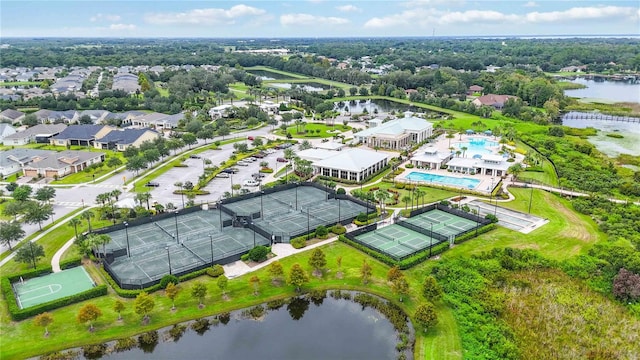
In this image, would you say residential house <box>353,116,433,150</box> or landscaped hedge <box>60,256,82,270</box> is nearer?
landscaped hedge <box>60,256,82,270</box>

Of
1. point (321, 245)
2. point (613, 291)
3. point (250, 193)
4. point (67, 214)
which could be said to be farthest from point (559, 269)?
point (67, 214)

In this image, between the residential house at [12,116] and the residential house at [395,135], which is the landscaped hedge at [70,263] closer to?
the residential house at [395,135]


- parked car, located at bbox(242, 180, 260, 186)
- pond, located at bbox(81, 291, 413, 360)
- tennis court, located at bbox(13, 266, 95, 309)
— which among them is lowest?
pond, located at bbox(81, 291, 413, 360)

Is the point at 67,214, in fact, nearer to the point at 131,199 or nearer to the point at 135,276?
the point at 131,199

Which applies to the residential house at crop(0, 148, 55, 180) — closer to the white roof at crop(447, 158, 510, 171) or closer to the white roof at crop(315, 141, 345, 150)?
the white roof at crop(315, 141, 345, 150)

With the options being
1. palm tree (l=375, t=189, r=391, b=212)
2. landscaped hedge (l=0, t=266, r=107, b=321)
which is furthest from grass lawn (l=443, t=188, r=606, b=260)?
landscaped hedge (l=0, t=266, r=107, b=321)

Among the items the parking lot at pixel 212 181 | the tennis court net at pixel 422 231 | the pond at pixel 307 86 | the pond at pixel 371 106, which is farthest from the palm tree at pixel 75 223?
the pond at pixel 307 86
